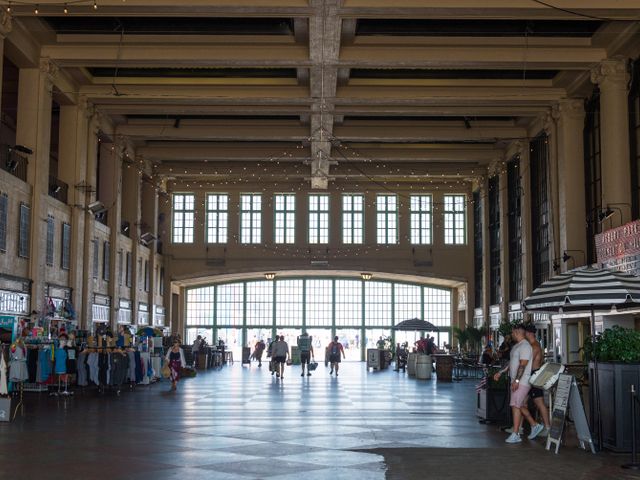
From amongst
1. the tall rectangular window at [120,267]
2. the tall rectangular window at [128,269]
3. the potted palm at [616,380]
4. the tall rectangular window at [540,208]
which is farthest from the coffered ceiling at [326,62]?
the potted palm at [616,380]

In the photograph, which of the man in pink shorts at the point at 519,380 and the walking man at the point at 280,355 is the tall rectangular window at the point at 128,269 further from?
the man in pink shorts at the point at 519,380

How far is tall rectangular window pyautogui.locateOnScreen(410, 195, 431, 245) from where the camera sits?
42.2 m

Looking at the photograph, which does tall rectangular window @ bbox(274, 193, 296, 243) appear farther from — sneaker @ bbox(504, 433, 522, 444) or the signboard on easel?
the signboard on easel

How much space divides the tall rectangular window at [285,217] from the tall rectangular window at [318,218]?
2.83 feet

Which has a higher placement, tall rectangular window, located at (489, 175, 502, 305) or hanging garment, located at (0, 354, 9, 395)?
tall rectangular window, located at (489, 175, 502, 305)

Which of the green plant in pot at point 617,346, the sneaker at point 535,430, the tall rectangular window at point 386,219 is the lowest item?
the sneaker at point 535,430

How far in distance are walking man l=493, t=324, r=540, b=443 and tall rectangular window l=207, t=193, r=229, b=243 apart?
31144 millimetres

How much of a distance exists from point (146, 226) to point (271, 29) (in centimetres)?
1674

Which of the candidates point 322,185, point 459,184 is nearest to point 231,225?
point 322,185

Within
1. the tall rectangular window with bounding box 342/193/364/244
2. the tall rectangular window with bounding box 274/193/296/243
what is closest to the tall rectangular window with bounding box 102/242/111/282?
the tall rectangular window with bounding box 274/193/296/243

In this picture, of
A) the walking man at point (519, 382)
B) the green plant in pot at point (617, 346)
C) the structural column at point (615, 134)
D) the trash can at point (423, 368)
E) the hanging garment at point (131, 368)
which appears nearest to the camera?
the green plant in pot at point (617, 346)

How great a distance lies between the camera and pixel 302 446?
10.7 metres

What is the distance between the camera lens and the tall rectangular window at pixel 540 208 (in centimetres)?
2989

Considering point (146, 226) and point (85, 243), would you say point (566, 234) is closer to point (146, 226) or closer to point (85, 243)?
point (85, 243)
